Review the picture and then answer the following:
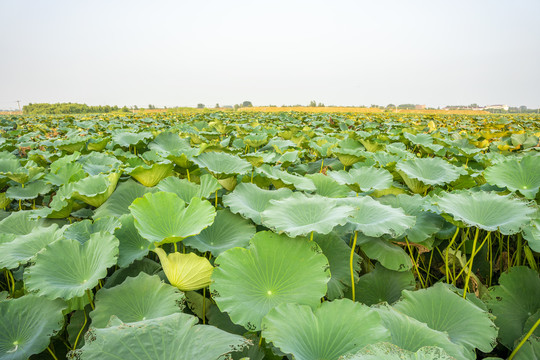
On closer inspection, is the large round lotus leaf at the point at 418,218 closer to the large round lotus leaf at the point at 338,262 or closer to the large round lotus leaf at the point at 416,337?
the large round lotus leaf at the point at 338,262

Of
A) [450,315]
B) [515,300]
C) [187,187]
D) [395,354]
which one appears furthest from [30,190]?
[515,300]

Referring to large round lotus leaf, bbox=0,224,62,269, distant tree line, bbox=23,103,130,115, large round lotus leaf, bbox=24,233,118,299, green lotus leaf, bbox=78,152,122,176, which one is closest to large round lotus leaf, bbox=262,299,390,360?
large round lotus leaf, bbox=24,233,118,299

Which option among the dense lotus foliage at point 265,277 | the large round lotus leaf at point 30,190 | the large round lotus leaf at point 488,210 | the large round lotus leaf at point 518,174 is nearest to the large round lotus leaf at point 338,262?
the dense lotus foliage at point 265,277

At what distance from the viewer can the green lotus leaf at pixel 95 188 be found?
49.0 inches

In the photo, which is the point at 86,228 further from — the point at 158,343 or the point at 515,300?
the point at 515,300

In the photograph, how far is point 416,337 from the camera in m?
0.68

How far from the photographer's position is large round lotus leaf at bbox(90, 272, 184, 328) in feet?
2.70

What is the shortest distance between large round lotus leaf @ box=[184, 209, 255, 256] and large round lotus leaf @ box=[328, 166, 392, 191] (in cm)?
59

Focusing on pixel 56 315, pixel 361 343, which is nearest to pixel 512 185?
pixel 361 343

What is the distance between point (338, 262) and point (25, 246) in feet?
3.75

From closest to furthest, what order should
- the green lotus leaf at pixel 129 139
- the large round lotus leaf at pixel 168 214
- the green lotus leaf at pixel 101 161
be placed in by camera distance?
1. the large round lotus leaf at pixel 168 214
2. the green lotus leaf at pixel 101 161
3. the green lotus leaf at pixel 129 139

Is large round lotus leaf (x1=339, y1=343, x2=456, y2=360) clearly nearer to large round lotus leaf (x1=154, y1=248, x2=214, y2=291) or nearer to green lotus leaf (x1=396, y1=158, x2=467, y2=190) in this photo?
large round lotus leaf (x1=154, y1=248, x2=214, y2=291)

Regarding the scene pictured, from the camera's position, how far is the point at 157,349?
563 mm

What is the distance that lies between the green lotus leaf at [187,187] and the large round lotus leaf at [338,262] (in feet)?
1.76
